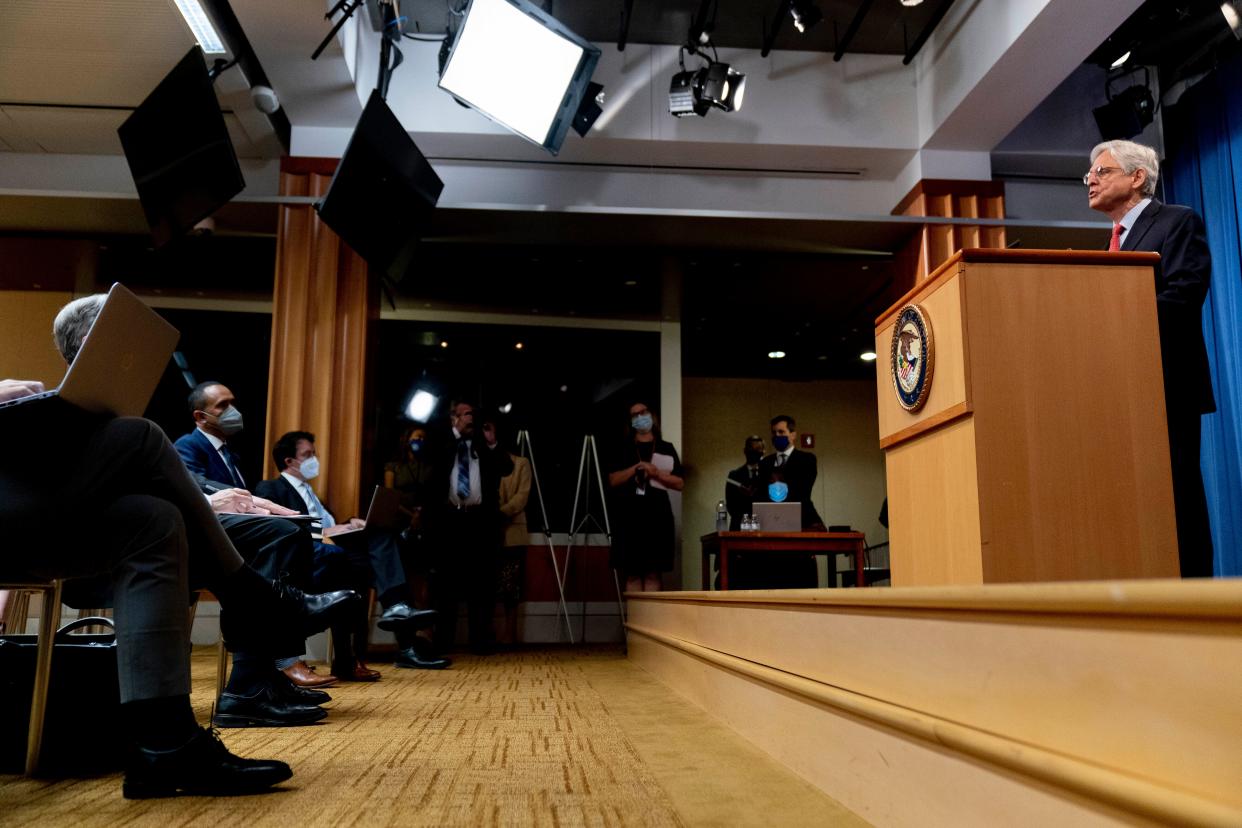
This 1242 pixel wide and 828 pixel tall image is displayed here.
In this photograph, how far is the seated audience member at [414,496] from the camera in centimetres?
532

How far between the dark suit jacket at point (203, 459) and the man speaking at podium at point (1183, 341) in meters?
2.49

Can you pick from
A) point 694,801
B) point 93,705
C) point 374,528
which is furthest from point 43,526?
point 374,528

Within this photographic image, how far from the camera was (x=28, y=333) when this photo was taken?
593 cm

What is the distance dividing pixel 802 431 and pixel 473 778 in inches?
301

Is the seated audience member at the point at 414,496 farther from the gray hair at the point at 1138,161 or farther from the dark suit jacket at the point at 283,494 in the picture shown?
the gray hair at the point at 1138,161

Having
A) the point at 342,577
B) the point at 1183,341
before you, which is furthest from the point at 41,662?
the point at 1183,341

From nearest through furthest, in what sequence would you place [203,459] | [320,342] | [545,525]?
[203,459], [320,342], [545,525]

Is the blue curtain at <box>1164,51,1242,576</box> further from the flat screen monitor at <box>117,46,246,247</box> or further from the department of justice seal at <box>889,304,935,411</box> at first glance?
the flat screen monitor at <box>117,46,246,247</box>

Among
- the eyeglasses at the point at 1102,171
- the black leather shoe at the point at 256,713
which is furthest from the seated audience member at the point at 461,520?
the eyeglasses at the point at 1102,171

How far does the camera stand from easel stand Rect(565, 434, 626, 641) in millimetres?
6277

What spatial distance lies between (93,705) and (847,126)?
4671 mm

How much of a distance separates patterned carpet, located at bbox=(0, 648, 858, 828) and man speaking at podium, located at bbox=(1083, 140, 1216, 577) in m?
0.98

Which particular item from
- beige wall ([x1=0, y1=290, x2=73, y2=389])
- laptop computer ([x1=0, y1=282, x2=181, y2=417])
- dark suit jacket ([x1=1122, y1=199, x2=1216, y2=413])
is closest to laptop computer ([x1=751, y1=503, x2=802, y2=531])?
dark suit jacket ([x1=1122, y1=199, x2=1216, y2=413])

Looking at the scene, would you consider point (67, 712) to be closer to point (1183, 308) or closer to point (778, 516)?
point (1183, 308)
